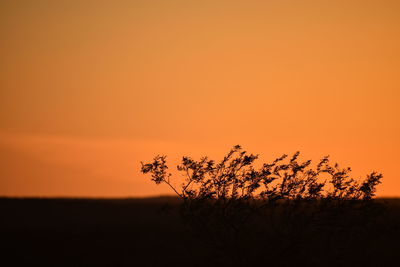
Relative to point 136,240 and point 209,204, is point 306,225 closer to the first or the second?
point 209,204

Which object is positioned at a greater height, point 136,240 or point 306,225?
point 136,240

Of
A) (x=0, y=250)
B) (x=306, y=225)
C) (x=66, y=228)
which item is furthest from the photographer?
(x=66, y=228)

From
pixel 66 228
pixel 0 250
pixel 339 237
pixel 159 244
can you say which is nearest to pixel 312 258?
pixel 339 237

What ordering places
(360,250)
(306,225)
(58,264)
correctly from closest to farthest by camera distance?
(306,225), (360,250), (58,264)

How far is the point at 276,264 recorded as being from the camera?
80.8 feet

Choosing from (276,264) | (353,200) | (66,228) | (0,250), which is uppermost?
(66,228)

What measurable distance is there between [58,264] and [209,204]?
11333 millimetres

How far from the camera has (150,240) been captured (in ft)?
136

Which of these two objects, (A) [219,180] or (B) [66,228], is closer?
(A) [219,180]

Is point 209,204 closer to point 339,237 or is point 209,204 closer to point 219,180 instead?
point 219,180

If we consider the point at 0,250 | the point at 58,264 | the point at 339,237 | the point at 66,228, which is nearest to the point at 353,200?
the point at 339,237

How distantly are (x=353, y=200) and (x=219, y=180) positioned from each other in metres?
4.73

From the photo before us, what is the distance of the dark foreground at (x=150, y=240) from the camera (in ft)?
81.3

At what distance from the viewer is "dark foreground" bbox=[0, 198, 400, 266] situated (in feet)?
81.3
